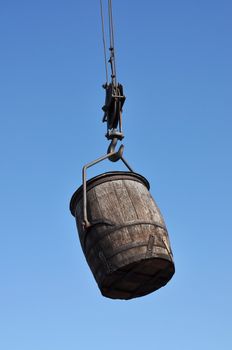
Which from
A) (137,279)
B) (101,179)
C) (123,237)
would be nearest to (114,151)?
(101,179)

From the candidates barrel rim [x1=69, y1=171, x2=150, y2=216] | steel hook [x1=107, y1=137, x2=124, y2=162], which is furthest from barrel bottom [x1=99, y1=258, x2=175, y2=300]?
steel hook [x1=107, y1=137, x2=124, y2=162]

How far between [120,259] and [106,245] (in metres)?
0.19

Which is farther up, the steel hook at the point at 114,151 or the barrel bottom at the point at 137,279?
the steel hook at the point at 114,151

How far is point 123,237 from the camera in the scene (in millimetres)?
5594

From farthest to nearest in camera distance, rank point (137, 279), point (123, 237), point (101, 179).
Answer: point (101, 179) < point (137, 279) < point (123, 237)

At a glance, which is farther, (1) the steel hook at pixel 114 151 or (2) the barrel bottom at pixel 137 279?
(1) the steel hook at pixel 114 151

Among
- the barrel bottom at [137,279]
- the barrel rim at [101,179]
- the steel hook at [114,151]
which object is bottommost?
the barrel bottom at [137,279]

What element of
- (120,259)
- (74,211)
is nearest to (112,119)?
(74,211)

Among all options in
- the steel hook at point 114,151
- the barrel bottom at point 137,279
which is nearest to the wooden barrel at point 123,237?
the barrel bottom at point 137,279

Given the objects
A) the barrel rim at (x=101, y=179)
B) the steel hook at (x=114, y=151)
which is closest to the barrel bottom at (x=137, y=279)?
the barrel rim at (x=101, y=179)

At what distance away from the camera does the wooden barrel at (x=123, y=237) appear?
5.58 meters

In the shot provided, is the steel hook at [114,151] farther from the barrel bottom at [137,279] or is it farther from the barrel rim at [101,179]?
the barrel bottom at [137,279]

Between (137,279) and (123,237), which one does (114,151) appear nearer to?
(123,237)

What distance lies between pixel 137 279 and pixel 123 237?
1.74 feet
